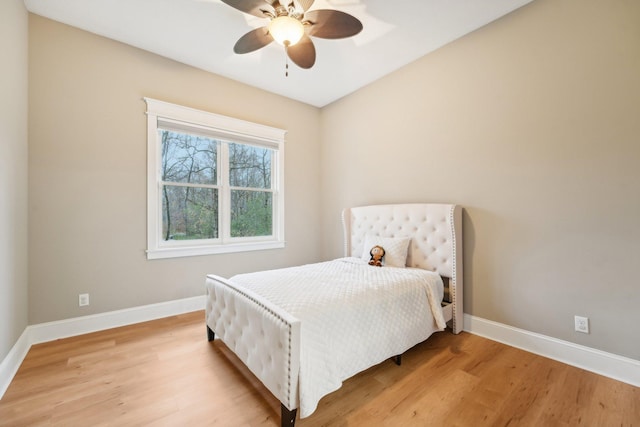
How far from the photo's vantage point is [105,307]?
107 inches

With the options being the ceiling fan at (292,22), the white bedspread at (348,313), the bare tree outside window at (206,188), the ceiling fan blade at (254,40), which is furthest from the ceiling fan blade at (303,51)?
the white bedspread at (348,313)

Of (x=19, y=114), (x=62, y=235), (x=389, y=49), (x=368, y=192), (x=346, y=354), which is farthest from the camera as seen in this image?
(x=368, y=192)

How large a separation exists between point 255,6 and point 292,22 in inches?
10.4

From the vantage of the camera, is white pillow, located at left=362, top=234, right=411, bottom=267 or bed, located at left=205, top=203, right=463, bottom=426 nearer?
bed, located at left=205, top=203, right=463, bottom=426

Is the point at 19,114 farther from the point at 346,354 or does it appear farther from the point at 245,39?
the point at 346,354

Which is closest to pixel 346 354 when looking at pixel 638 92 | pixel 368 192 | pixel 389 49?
pixel 368 192

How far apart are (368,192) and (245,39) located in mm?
2299

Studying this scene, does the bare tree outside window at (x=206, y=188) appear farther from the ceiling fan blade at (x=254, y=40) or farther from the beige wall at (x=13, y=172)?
the ceiling fan blade at (x=254, y=40)

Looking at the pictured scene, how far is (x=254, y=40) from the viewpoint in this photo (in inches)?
86.2

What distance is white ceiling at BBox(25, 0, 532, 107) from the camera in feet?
7.61

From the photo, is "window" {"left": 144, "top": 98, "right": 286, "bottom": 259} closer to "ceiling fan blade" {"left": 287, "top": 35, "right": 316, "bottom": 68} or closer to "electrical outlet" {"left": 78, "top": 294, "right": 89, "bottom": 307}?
"electrical outlet" {"left": 78, "top": 294, "right": 89, "bottom": 307}

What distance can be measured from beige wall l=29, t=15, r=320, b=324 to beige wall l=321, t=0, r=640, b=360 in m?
2.84

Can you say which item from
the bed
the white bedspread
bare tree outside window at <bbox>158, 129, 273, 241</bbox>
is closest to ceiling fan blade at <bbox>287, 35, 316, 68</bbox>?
bare tree outside window at <bbox>158, 129, 273, 241</bbox>

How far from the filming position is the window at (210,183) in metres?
3.04
